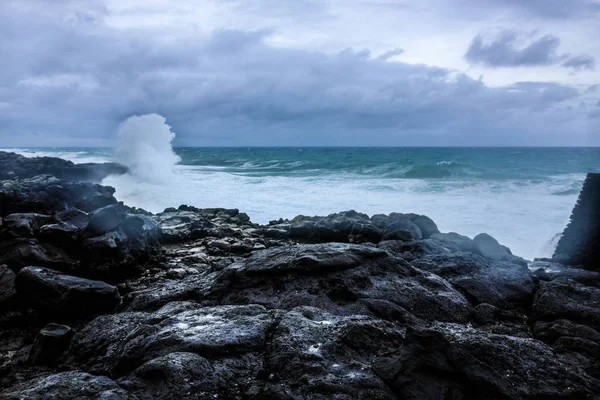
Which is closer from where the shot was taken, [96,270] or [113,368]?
[113,368]

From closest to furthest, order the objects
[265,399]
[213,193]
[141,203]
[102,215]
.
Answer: [265,399] < [102,215] < [141,203] < [213,193]

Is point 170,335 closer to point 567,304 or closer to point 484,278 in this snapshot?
point 484,278

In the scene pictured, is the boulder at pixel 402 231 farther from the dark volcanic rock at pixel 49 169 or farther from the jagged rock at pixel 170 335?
the dark volcanic rock at pixel 49 169

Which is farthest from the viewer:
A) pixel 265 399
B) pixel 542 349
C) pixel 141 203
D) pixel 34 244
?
pixel 141 203

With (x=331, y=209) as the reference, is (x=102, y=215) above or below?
above

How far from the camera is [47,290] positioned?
234 inches

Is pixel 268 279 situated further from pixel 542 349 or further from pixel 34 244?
pixel 34 244

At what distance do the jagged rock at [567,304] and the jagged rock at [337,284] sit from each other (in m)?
0.93

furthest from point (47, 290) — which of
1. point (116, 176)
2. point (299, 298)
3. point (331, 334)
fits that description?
point (116, 176)

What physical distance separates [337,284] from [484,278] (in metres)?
2.21

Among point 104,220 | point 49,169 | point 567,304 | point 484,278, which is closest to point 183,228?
point 104,220

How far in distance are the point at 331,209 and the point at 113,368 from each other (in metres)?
18.8

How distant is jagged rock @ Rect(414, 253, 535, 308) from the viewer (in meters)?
5.88

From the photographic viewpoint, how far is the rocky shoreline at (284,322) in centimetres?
352
